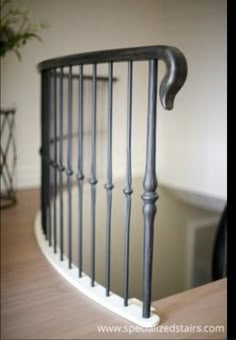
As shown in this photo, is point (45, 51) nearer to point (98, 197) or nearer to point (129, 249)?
point (98, 197)

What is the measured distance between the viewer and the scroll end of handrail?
0.76 m

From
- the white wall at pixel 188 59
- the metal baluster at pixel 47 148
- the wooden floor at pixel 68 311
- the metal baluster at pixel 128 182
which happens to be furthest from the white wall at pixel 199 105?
the metal baluster at pixel 47 148

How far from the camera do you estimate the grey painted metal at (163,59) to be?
2.52 ft

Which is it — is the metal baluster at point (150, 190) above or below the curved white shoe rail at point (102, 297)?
above

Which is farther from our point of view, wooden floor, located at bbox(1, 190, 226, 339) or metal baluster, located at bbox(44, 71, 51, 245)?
metal baluster, located at bbox(44, 71, 51, 245)

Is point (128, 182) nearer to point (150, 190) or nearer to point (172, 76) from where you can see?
point (150, 190)

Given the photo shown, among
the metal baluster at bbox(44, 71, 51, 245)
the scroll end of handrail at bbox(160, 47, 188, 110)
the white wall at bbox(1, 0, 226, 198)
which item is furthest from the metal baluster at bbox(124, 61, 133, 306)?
the metal baluster at bbox(44, 71, 51, 245)

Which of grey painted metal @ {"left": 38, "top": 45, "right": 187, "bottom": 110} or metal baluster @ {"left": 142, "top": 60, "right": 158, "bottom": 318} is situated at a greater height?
grey painted metal @ {"left": 38, "top": 45, "right": 187, "bottom": 110}

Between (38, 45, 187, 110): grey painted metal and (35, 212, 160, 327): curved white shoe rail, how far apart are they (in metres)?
0.70

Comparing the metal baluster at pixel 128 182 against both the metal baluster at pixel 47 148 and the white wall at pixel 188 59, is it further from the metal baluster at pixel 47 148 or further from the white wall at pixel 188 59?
the metal baluster at pixel 47 148

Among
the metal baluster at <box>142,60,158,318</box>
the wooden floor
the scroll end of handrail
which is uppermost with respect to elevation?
the scroll end of handrail

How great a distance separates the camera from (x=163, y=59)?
0.92 metres

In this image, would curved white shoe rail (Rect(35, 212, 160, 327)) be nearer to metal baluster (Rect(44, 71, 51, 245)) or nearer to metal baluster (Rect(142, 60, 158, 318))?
metal baluster (Rect(142, 60, 158, 318))

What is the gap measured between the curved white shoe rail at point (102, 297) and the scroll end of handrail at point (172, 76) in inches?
27.4
